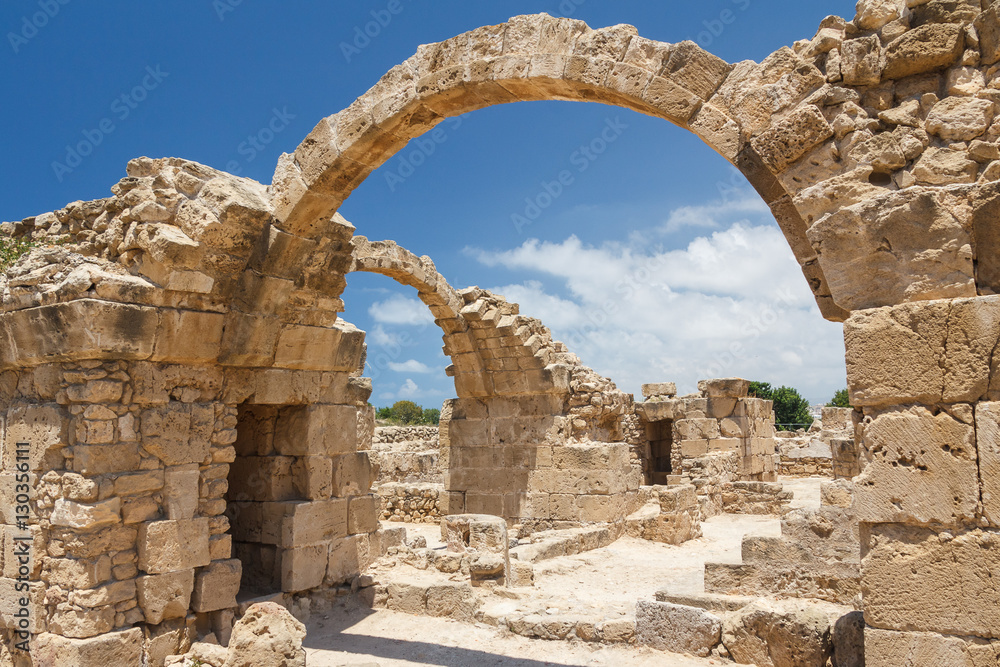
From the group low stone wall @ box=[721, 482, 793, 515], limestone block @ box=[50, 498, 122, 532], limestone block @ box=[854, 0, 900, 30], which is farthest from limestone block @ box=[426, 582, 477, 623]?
low stone wall @ box=[721, 482, 793, 515]

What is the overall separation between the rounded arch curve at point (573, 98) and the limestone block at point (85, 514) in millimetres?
2336

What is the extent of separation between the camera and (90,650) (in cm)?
457

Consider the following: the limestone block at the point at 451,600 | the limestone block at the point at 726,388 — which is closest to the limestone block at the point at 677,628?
the limestone block at the point at 451,600

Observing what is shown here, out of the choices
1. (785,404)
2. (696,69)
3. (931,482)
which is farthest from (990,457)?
(785,404)

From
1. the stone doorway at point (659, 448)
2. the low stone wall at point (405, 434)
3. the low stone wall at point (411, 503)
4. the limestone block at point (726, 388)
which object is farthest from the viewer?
the low stone wall at point (405, 434)

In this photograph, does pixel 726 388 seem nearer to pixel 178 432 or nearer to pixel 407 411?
pixel 178 432

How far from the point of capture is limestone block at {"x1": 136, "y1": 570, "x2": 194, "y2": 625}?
16.0ft

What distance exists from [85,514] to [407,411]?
40917mm

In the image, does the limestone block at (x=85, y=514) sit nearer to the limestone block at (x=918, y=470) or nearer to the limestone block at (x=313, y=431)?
the limestone block at (x=313, y=431)

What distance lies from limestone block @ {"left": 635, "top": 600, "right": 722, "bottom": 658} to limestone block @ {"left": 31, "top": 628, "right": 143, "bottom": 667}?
11.8ft

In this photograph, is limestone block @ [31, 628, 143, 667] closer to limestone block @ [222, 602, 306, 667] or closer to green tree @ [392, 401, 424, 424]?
limestone block @ [222, 602, 306, 667]

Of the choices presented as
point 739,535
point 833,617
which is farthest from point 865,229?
point 739,535

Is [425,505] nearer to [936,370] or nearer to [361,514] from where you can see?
[361,514]

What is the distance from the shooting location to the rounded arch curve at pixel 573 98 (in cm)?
363
